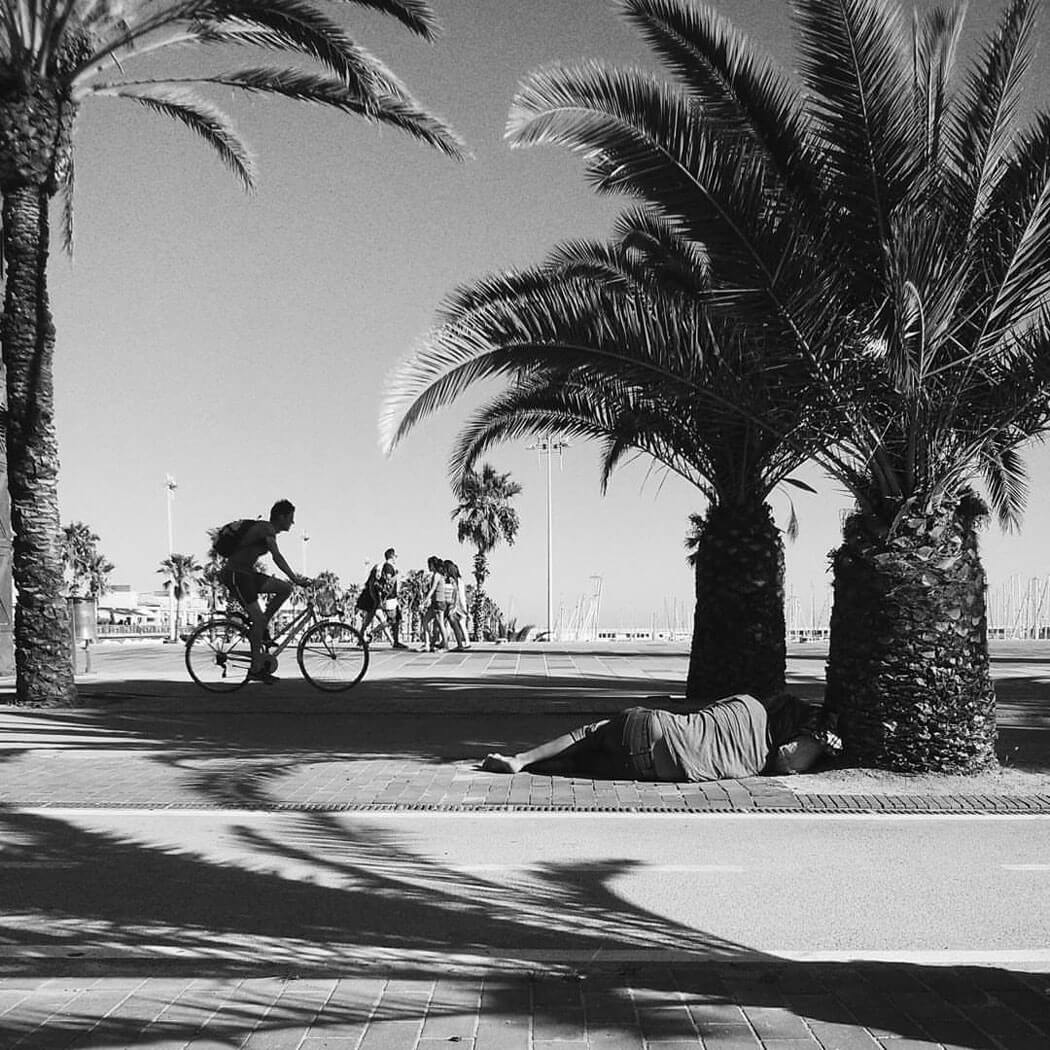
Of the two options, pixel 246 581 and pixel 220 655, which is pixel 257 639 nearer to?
pixel 220 655

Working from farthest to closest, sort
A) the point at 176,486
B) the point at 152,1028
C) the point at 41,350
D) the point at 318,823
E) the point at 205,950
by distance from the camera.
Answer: the point at 176,486
the point at 41,350
the point at 318,823
the point at 205,950
the point at 152,1028

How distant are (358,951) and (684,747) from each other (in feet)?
12.3

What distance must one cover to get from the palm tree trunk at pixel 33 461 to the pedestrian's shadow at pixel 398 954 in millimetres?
6510

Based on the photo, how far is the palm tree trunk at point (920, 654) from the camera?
780cm

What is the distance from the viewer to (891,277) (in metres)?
7.90

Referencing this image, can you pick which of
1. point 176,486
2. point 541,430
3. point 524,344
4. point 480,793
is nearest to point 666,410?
point 541,430

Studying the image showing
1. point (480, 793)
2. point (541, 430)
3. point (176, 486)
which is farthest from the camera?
point (176, 486)

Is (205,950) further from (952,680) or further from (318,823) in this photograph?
(952,680)

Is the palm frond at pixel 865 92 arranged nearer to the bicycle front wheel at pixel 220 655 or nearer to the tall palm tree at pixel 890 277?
the tall palm tree at pixel 890 277

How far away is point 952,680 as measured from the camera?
25.7 feet

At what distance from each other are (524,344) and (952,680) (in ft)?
11.9

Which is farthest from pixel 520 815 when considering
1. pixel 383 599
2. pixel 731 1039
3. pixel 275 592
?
pixel 383 599

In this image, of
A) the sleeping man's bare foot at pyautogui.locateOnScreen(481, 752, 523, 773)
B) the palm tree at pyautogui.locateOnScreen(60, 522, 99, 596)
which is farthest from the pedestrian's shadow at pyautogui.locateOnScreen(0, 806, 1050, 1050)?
the palm tree at pyautogui.locateOnScreen(60, 522, 99, 596)

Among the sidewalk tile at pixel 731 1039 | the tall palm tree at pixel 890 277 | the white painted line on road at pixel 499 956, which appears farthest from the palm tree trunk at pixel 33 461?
the sidewalk tile at pixel 731 1039
